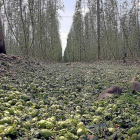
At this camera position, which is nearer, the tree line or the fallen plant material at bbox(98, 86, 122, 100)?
the fallen plant material at bbox(98, 86, 122, 100)

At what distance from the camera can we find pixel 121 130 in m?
1.66

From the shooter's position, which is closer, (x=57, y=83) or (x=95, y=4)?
(x=57, y=83)

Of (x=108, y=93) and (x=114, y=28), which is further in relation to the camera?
(x=114, y=28)

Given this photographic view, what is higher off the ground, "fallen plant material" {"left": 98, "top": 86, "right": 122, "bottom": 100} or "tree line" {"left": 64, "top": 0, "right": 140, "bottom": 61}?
"tree line" {"left": 64, "top": 0, "right": 140, "bottom": 61}

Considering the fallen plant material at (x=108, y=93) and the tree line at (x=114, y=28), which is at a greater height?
the tree line at (x=114, y=28)

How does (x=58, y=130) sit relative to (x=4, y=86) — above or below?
below

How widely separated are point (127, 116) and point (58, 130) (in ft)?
2.70

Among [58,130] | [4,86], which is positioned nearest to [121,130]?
[58,130]

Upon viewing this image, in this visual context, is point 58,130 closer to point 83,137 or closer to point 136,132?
point 83,137

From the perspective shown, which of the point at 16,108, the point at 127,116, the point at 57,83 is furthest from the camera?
the point at 57,83

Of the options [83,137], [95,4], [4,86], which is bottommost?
[83,137]

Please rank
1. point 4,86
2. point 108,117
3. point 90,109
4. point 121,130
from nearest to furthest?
1. point 121,130
2. point 108,117
3. point 90,109
4. point 4,86

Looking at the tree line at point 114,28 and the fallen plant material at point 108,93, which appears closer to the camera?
the fallen plant material at point 108,93

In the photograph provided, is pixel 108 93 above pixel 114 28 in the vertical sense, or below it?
below
